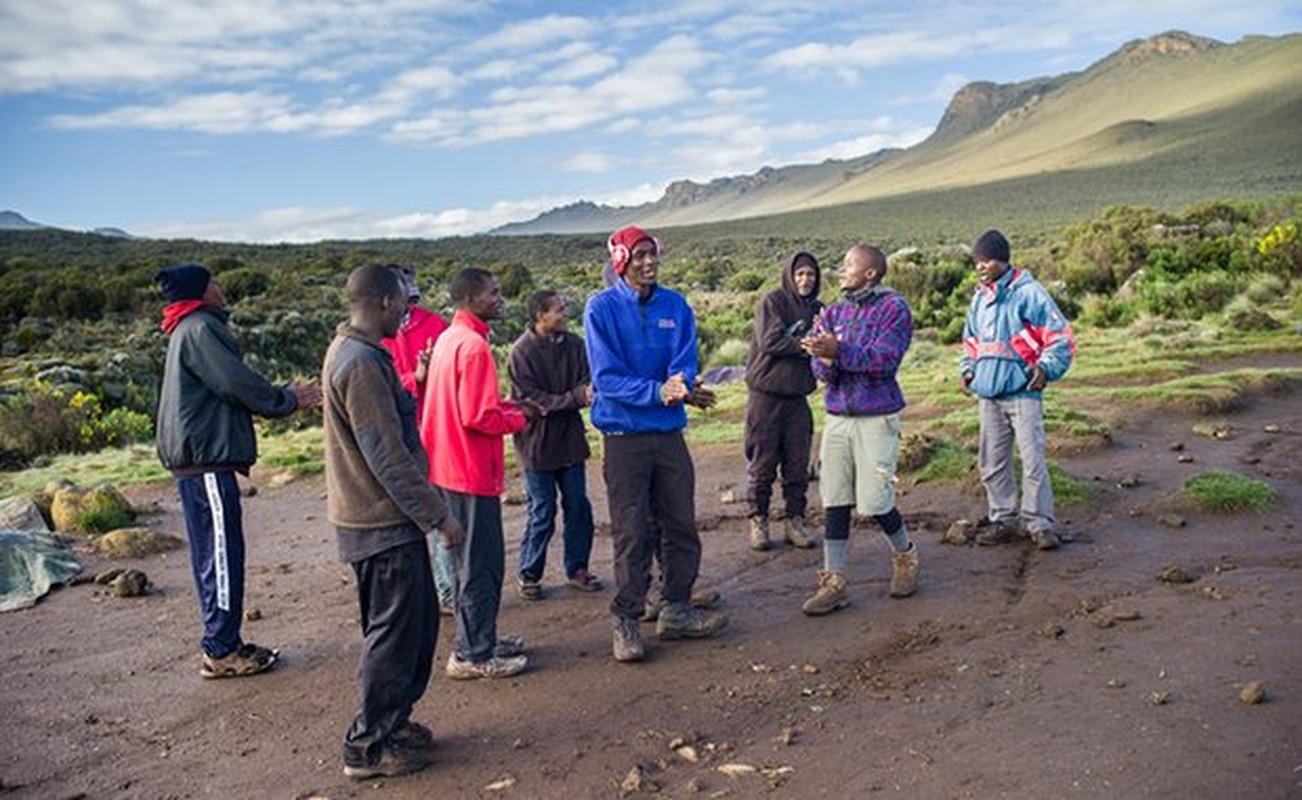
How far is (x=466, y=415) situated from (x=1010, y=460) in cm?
422

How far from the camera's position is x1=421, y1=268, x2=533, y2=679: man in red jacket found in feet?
18.2

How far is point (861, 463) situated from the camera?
660 centimetres

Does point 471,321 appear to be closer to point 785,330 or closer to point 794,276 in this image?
point 785,330

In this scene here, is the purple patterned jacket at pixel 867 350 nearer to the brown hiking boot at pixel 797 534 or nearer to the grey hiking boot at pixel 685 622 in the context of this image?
the grey hiking boot at pixel 685 622

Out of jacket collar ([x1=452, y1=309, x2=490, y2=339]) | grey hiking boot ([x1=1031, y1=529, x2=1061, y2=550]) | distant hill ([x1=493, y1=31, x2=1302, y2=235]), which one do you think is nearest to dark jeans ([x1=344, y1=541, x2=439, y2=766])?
jacket collar ([x1=452, y1=309, x2=490, y2=339])

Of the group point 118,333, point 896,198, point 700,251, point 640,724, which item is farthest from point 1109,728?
point 896,198

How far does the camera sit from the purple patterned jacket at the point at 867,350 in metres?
6.50

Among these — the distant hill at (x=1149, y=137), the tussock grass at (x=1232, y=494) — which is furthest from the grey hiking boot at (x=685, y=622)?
the distant hill at (x=1149, y=137)

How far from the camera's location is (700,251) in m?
70.5

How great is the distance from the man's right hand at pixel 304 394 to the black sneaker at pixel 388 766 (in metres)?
2.05

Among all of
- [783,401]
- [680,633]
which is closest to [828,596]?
[680,633]

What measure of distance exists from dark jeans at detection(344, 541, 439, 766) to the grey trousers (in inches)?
175

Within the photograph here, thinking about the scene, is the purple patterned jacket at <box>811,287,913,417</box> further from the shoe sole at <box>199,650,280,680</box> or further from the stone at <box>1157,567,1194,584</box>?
the shoe sole at <box>199,650,280,680</box>

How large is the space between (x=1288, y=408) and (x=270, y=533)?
10464 millimetres
